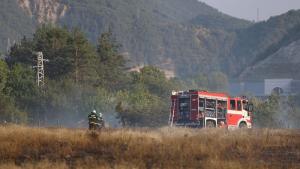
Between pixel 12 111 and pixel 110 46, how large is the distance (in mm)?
31511

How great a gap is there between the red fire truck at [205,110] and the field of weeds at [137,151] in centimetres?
1209

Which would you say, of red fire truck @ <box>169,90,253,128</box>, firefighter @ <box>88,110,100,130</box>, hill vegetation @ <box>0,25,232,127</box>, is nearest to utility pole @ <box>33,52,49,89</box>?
hill vegetation @ <box>0,25,232,127</box>

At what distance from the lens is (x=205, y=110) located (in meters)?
44.4

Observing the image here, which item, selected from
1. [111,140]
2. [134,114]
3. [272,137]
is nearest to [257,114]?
[134,114]

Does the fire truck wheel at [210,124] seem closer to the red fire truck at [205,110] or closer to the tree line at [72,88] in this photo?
the red fire truck at [205,110]

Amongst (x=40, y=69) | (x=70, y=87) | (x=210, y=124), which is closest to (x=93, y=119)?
(x=210, y=124)

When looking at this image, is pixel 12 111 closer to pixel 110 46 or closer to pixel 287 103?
pixel 110 46

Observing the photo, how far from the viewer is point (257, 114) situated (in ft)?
299

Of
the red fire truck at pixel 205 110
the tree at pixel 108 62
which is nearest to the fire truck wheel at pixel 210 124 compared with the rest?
the red fire truck at pixel 205 110

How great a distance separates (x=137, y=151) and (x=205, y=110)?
18.3 m

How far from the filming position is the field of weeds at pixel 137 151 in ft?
79.2

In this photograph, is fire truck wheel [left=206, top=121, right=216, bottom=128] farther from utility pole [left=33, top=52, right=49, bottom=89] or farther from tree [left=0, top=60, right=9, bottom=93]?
tree [left=0, top=60, right=9, bottom=93]

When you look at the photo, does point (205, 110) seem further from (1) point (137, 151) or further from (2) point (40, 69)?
(2) point (40, 69)

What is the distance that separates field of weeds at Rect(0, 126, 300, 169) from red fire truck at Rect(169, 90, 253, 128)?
12.1 metres
